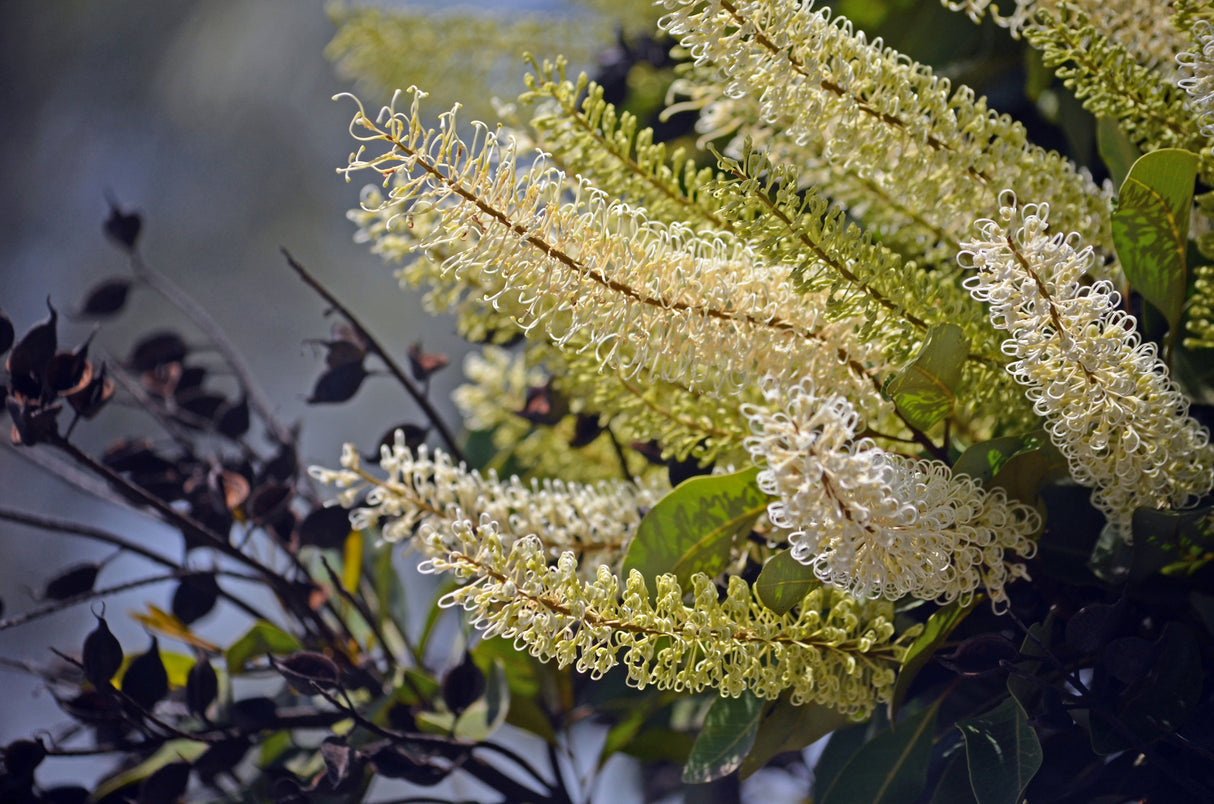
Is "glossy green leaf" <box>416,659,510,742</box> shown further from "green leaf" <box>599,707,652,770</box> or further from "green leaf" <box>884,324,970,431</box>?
"green leaf" <box>884,324,970,431</box>

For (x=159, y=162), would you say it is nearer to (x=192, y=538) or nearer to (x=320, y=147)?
(x=320, y=147)

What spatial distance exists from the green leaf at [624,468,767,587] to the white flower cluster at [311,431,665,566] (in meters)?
0.02

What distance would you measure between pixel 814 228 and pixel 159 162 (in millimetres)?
845

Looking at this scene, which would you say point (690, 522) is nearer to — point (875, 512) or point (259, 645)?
point (875, 512)

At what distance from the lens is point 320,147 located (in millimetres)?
878

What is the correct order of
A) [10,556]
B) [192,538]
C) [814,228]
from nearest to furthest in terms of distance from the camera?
[814,228] → [192,538] → [10,556]

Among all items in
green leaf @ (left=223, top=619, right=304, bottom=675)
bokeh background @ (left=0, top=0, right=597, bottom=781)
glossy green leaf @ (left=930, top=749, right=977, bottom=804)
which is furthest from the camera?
bokeh background @ (left=0, top=0, right=597, bottom=781)

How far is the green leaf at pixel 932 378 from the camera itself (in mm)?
228

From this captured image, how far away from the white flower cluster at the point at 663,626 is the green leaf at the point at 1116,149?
0.18m

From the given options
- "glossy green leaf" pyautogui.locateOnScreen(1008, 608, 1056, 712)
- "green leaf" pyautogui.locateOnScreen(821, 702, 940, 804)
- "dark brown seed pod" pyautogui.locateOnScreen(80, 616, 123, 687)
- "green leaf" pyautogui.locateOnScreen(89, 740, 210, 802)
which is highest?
"glossy green leaf" pyautogui.locateOnScreen(1008, 608, 1056, 712)

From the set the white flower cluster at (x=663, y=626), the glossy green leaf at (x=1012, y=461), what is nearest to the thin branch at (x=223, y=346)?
the white flower cluster at (x=663, y=626)

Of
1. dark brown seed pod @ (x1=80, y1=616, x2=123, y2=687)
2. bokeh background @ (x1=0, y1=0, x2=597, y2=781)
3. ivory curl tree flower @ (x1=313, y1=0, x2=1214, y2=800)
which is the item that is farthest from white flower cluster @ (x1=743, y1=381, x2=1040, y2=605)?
bokeh background @ (x1=0, y1=0, x2=597, y2=781)

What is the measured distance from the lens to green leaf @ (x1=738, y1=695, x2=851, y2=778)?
0.94 ft

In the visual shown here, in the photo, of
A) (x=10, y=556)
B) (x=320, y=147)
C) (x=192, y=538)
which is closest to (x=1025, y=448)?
(x=192, y=538)
